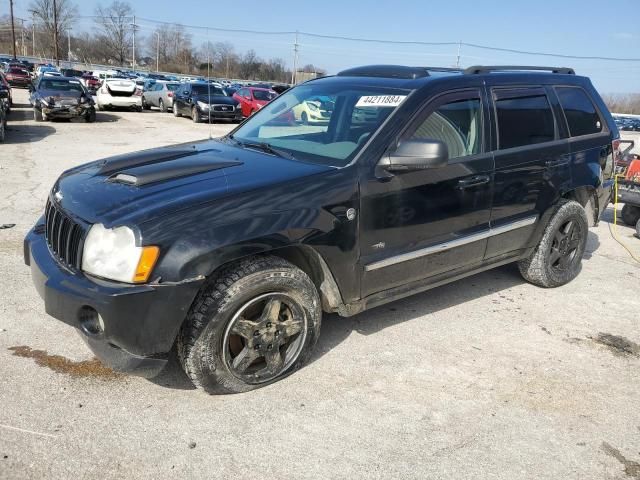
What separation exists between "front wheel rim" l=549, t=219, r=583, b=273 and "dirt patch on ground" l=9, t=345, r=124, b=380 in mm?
3844

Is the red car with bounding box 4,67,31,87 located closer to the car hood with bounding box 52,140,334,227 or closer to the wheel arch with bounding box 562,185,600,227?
the car hood with bounding box 52,140,334,227

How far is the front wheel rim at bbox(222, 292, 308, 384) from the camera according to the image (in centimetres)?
303

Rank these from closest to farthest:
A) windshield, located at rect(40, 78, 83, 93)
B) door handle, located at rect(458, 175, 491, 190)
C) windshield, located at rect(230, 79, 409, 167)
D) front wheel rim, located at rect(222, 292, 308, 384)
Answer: front wheel rim, located at rect(222, 292, 308, 384) < windshield, located at rect(230, 79, 409, 167) < door handle, located at rect(458, 175, 491, 190) < windshield, located at rect(40, 78, 83, 93)

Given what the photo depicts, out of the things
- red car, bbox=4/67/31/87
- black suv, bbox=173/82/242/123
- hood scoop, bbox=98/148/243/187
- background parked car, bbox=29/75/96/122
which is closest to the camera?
hood scoop, bbox=98/148/243/187

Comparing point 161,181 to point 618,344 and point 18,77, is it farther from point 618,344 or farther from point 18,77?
point 18,77

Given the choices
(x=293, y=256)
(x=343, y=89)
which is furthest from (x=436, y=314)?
(x=343, y=89)

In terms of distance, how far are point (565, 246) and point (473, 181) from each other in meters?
1.76

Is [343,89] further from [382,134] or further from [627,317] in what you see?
[627,317]

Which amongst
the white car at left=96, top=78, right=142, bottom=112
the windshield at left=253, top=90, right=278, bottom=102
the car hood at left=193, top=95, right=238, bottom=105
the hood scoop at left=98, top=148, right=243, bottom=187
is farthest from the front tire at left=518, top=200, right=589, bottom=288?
the white car at left=96, top=78, right=142, bottom=112

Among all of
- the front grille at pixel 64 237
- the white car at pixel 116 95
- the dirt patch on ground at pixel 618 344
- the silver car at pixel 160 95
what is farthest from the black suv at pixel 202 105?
the dirt patch on ground at pixel 618 344

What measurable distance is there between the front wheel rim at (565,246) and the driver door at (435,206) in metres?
1.15

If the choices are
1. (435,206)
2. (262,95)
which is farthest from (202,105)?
(435,206)

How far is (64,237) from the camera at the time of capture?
3025 millimetres

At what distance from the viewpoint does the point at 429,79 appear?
3781 millimetres
